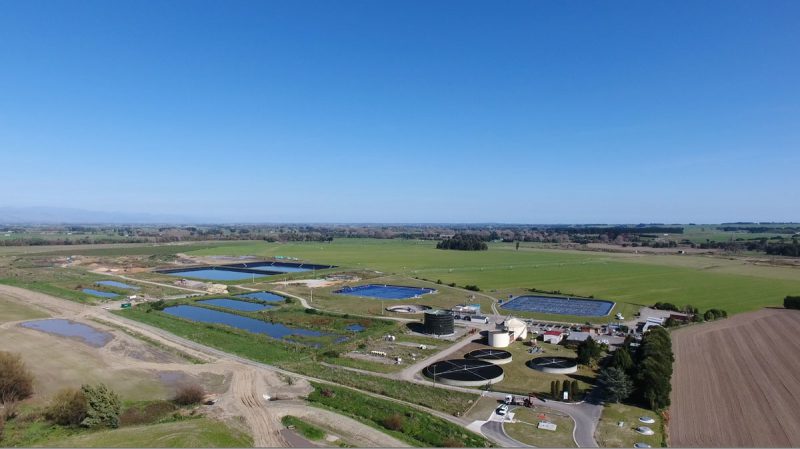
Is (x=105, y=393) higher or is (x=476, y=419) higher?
(x=105, y=393)

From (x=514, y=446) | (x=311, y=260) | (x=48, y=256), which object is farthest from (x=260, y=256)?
(x=514, y=446)

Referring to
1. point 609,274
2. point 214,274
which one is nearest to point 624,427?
point 609,274

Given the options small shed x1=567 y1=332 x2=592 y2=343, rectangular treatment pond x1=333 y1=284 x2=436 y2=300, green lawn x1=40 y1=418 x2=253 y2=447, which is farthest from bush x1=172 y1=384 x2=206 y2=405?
rectangular treatment pond x1=333 y1=284 x2=436 y2=300

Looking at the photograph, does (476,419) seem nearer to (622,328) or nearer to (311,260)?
(622,328)

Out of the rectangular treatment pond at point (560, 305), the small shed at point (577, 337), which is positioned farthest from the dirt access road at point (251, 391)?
the rectangular treatment pond at point (560, 305)

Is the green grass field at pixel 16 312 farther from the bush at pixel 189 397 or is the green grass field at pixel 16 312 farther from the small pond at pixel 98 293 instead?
the bush at pixel 189 397

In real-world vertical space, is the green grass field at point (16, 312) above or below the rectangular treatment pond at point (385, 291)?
above
